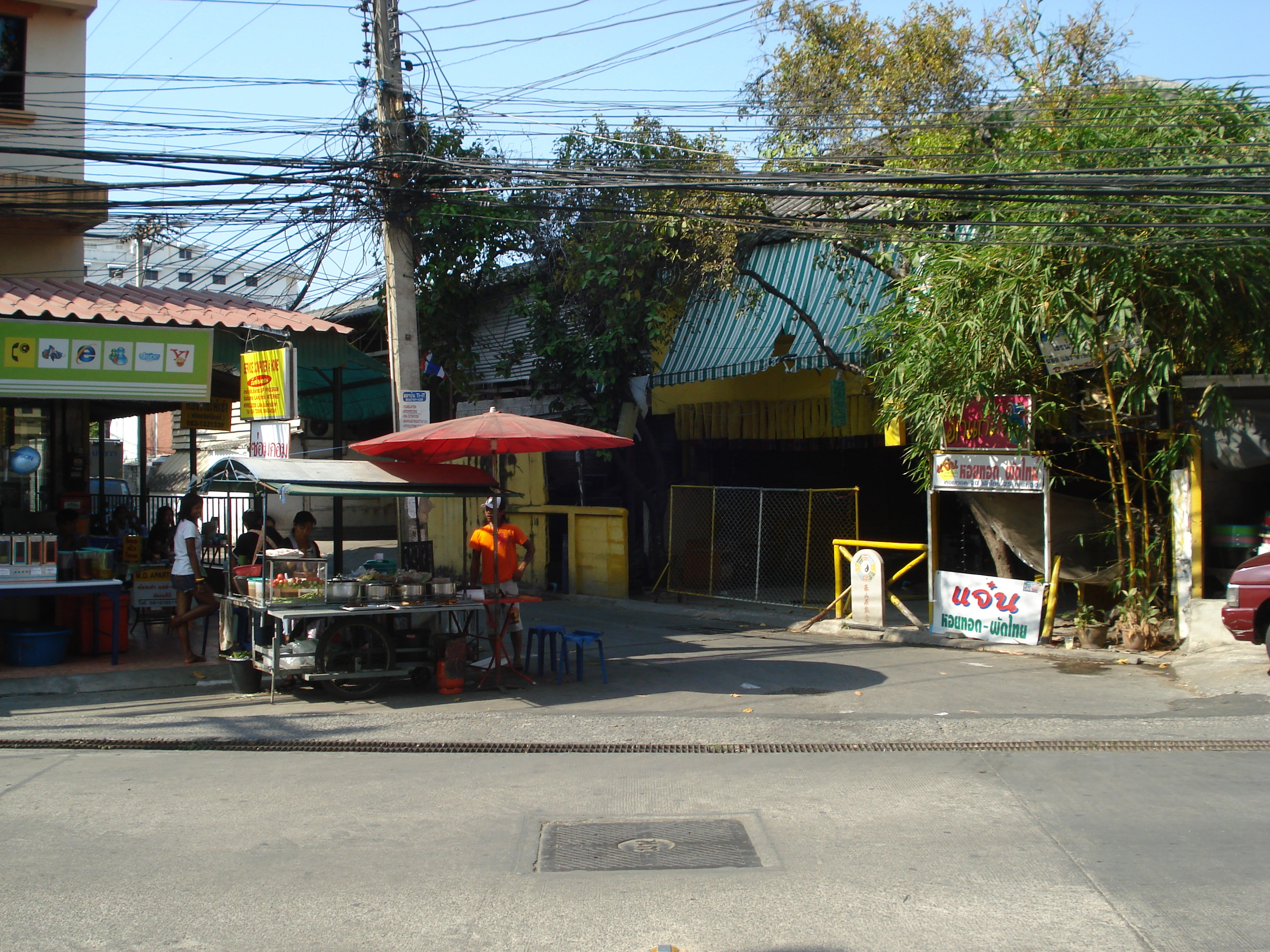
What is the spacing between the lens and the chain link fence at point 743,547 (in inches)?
711

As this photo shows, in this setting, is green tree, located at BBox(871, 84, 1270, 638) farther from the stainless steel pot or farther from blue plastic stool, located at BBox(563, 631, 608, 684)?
the stainless steel pot

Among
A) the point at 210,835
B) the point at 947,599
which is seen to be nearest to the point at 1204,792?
the point at 210,835

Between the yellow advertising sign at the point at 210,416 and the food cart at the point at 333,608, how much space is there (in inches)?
240

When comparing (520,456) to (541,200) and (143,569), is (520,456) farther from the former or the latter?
(143,569)

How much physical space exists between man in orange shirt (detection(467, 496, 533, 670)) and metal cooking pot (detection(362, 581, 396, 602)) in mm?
1110

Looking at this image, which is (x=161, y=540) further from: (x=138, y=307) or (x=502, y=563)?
(x=502, y=563)

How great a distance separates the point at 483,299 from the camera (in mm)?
21469

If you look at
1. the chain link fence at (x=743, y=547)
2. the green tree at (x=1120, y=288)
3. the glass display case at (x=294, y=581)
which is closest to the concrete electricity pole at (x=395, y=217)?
the glass display case at (x=294, y=581)

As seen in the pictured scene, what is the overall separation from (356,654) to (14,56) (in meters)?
11.5

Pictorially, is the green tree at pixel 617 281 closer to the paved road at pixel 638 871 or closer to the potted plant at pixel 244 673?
the potted plant at pixel 244 673

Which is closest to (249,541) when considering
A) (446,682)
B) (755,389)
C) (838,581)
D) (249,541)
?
(249,541)

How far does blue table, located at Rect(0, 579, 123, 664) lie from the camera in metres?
10.5

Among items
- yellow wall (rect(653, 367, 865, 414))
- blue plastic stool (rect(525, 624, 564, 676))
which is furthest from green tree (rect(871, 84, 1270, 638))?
blue plastic stool (rect(525, 624, 564, 676))

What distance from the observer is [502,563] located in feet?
35.8
